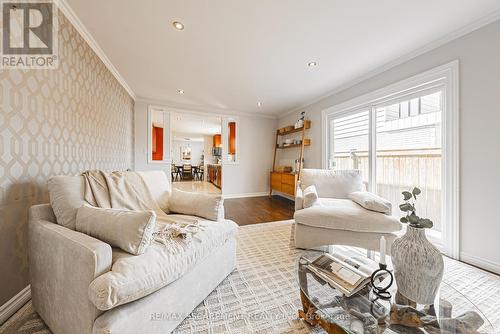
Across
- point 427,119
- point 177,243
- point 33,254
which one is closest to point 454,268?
point 427,119

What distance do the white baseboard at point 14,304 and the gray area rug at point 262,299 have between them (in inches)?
1.5

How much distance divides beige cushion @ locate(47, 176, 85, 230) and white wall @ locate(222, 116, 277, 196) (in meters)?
3.85

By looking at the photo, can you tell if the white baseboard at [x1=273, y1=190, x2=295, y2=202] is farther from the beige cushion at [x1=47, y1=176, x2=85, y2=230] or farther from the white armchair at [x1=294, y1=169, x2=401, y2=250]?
the beige cushion at [x1=47, y1=176, x2=85, y2=230]

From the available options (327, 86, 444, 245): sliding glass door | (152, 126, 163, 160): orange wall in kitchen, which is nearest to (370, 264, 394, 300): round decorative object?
(327, 86, 444, 245): sliding glass door

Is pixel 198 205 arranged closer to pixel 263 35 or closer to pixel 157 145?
pixel 263 35

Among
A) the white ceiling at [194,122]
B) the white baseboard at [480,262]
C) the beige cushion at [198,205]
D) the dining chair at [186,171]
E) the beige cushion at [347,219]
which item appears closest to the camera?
the beige cushion at [198,205]

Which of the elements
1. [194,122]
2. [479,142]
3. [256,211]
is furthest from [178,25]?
[194,122]

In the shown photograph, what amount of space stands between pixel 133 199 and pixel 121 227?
2.14ft

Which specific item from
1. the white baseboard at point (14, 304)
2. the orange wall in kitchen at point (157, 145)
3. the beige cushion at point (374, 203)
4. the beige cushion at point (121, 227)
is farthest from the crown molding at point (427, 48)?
the white baseboard at point (14, 304)

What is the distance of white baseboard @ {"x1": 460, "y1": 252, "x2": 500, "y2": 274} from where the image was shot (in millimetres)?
1710

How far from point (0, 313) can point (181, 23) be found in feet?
8.48

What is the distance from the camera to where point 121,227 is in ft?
3.23

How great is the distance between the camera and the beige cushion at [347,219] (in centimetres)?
184

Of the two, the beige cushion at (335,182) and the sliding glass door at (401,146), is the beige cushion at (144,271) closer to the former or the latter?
the beige cushion at (335,182)
